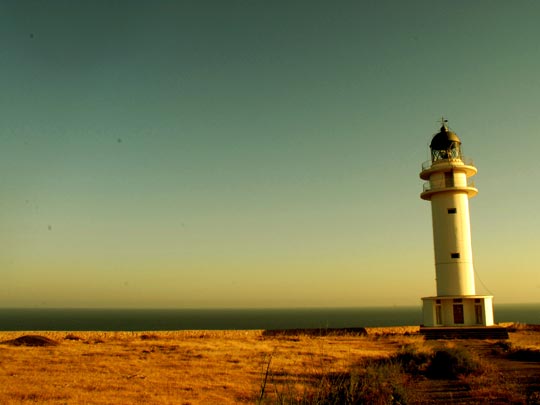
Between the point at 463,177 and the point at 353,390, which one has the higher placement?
the point at 463,177

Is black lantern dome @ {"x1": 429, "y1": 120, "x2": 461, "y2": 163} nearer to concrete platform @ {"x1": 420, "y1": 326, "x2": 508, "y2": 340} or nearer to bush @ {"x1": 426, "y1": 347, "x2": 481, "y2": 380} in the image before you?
concrete platform @ {"x1": 420, "y1": 326, "x2": 508, "y2": 340}

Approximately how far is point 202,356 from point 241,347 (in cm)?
399

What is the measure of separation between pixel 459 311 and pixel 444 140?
11.8m

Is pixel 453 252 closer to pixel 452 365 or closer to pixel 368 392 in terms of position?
pixel 452 365

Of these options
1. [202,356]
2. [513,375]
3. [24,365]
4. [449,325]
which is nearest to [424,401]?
[513,375]

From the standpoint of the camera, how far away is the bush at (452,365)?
48.9 ft

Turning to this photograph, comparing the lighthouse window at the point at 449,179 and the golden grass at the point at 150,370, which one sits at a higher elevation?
the lighthouse window at the point at 449,179

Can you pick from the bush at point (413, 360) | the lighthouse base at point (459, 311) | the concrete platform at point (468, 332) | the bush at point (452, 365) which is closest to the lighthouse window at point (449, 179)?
the lighthouse base at point (459, 311)

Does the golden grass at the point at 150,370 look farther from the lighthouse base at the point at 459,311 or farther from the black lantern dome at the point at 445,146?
the black lantern dome at the point at 445,146

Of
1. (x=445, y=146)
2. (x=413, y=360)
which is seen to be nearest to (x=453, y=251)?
(x=445, y=146)

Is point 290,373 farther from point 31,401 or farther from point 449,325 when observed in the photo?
point 449,325

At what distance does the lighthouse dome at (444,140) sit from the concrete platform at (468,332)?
1246 cm

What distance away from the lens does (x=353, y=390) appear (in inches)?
406

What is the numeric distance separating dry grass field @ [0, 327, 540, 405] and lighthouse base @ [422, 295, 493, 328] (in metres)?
4.60
